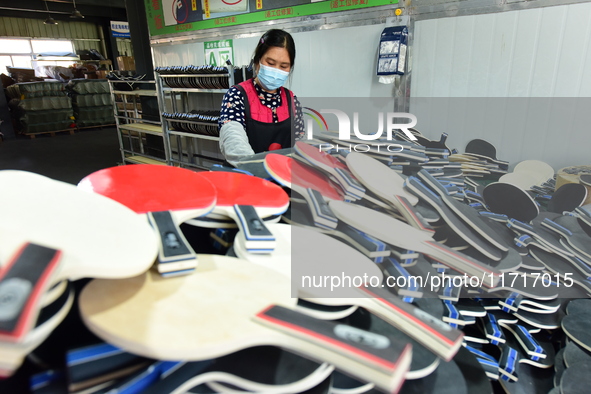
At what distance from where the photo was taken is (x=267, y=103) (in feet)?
7.38

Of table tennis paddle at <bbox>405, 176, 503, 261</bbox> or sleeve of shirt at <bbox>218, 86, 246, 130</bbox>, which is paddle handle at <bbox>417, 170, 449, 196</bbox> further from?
sleeve of shirt at <bbox>218, 86, 246, 130</bbox>

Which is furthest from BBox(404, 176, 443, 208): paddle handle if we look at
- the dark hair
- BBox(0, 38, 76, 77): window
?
BBox(0, 38, 76, 77): window

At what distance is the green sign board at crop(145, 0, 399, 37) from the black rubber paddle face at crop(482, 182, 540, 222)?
2.21 m

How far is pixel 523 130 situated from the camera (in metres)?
2.15

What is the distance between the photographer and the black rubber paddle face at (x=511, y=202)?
96cm

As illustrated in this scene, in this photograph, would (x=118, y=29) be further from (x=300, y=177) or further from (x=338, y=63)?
(x=300, y=177)

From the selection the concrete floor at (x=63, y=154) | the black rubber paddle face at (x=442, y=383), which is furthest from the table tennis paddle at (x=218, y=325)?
the concrete floor at (x=63, y=154)

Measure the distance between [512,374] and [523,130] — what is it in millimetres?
1840

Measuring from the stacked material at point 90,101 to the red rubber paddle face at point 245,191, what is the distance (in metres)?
11.3

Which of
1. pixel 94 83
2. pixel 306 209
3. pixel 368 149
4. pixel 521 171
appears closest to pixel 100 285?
pixel 306 209

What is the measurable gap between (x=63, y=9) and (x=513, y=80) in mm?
16592

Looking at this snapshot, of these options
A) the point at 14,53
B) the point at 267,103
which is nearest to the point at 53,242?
the point at 267,103

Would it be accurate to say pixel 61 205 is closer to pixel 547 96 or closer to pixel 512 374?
pixel 512 374

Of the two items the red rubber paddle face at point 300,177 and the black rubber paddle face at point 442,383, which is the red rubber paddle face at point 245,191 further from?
the black rubber paddle face at point 442,383
